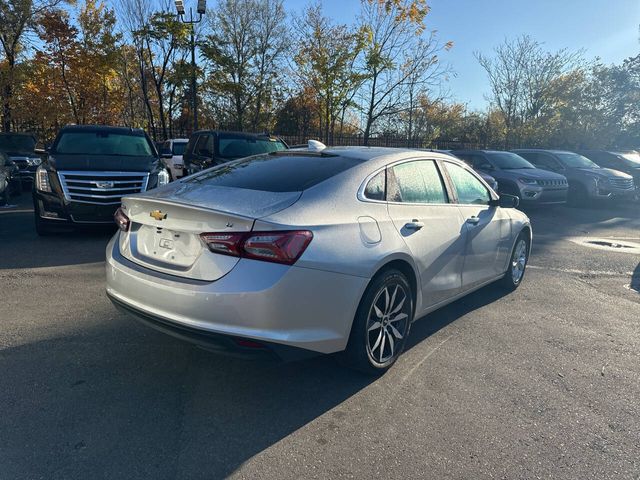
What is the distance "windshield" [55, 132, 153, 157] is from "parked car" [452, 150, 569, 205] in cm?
821

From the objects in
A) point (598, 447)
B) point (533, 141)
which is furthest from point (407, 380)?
point (533, 141)

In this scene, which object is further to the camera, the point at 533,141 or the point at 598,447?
the point at 533,141

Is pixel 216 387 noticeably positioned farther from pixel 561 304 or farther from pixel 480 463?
pixel 561 304

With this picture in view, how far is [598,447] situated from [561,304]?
286 centimetres

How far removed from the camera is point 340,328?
3062 mm

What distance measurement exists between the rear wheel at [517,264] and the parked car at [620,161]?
13148mm

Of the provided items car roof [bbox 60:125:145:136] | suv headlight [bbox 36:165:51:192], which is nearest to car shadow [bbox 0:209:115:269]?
suv headlight [bbox 36:165:51:192]

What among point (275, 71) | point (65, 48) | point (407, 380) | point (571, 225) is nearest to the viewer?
point (407, 380)

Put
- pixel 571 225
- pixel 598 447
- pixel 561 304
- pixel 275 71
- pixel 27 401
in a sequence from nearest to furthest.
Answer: pixel 598 447 < pixel 27 401 < pixel 561 304 < pixel 571 225 < pixel 275 71

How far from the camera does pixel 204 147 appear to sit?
10492 mm

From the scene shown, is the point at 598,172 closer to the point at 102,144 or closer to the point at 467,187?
the point at 467,187

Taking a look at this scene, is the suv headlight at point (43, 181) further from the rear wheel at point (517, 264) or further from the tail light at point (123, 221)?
the rear wheel at point (517, 264)

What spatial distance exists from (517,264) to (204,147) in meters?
7.14

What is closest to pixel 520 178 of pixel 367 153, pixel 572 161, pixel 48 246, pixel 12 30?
pixel 572 161
